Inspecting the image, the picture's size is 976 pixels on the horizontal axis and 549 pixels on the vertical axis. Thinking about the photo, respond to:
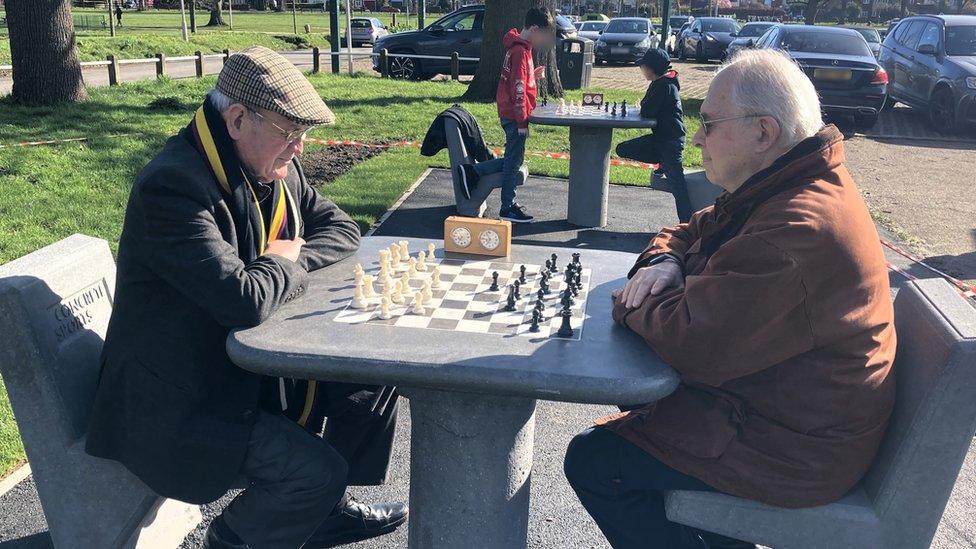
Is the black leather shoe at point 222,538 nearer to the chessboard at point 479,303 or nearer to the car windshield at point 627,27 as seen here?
the chessboard at point 479,303

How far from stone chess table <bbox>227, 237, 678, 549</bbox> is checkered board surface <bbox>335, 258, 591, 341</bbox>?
0.04 meters

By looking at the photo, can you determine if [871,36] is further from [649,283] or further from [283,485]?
[283,485]

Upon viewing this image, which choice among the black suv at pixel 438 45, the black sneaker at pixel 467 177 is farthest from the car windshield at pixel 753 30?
the black sneaker at pixel 467 177

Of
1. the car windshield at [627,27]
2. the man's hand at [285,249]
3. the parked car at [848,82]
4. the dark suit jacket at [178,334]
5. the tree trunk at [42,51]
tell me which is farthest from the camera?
the car windshield at [627,27]

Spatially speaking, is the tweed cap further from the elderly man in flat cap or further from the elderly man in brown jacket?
the elderly man in brown jacket

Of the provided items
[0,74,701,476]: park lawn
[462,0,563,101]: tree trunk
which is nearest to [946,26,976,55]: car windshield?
[0,74,701,476]: park lawn

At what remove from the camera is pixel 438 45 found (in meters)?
19.2

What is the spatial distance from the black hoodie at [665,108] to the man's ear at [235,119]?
17.2 feet

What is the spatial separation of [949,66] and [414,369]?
541 inches

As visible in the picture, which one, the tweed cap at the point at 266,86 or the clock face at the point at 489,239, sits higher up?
the tweed cap at the point at 266,86

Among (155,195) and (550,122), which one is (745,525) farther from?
(550,122)

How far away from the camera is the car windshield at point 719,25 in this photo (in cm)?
2771

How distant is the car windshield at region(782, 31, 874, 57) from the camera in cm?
1342

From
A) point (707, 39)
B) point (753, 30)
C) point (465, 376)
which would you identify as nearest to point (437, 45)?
point (753, 30)
